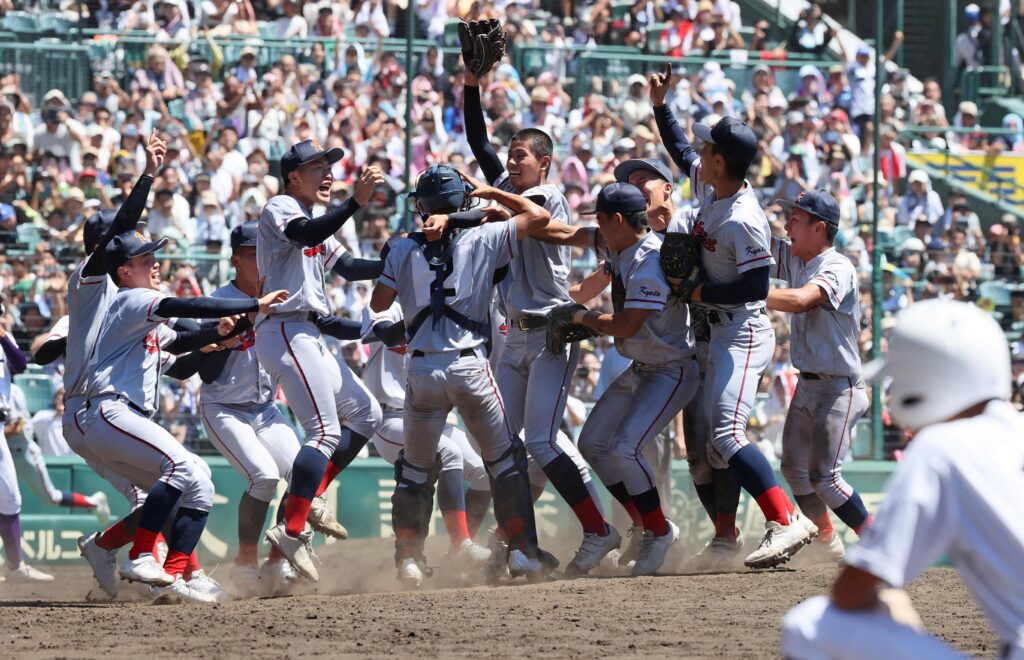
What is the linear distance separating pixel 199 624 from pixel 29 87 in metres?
11.0

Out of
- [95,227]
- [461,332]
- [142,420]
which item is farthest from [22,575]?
[461,332]

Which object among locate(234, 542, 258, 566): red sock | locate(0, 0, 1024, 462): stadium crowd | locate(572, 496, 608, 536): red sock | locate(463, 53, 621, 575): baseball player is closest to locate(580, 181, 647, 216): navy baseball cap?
locate(463, 53, 621, 575): baseball player

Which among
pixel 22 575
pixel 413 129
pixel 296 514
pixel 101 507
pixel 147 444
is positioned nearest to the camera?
pixel 147 444

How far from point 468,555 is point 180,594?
5.67 feet

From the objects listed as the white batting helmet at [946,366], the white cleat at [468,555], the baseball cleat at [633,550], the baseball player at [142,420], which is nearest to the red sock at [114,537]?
the baseball player at [142,420]

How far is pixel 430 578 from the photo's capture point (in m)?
7.74

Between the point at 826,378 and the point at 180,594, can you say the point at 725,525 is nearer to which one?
the point at 826,378

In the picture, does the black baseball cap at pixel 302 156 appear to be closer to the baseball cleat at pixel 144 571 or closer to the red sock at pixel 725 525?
the baseball cleat at pixel 144 571

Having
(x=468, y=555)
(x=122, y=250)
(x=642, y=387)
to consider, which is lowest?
(x=468, y=555)

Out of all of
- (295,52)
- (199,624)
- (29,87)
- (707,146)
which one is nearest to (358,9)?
(295,52)

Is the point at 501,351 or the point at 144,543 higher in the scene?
the point at 501,351

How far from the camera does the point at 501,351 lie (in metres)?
7.86

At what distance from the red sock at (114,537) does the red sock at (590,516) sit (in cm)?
223

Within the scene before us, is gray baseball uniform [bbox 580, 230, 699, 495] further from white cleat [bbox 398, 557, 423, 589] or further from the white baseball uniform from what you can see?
the white baseball uniform
